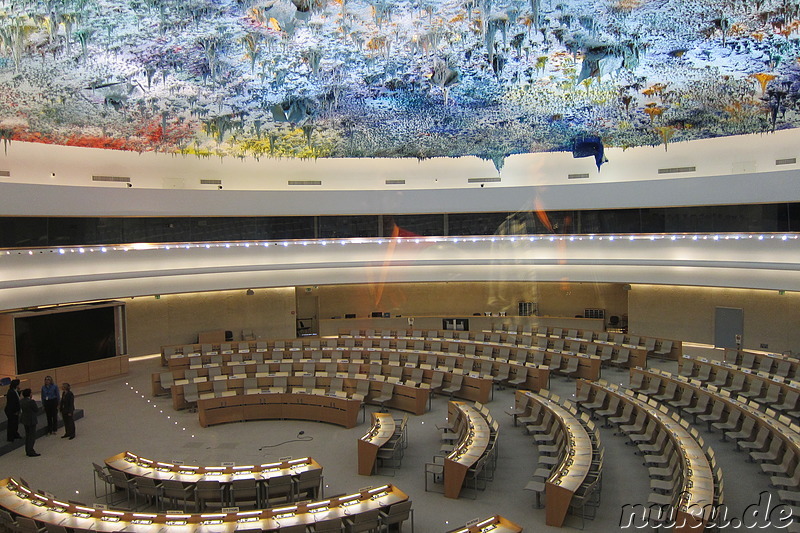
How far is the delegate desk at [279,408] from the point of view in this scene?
13.7 meters

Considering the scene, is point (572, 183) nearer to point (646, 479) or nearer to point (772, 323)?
point (772, 323)

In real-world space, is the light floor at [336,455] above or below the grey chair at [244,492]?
below

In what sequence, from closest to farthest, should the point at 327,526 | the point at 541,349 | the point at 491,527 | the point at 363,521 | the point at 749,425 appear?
1. the point at 491,527
2. the point at 327,526
3. the point at 363,521
4. the point at 749,425
5. the point at 541,349

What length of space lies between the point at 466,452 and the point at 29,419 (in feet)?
28.0

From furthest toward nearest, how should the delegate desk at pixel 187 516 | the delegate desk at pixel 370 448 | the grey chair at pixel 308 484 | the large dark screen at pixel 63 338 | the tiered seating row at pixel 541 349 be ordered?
the tiered seating row at pixel 541 349
the large dark screen at pixel 63 338
the delegate desk at pixel 370 448
the grey chair at pixel 308 484
the delegate desk at pixel 187 516

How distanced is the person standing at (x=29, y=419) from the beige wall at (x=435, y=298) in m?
13.1

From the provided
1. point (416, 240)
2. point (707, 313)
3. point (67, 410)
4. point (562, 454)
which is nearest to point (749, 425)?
point (562, 454)

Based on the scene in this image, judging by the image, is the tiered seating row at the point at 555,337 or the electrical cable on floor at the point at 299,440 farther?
the tiered seating row at the point at 555,337

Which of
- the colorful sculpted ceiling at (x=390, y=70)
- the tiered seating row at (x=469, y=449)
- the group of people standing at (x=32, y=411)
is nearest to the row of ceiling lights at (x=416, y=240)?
the colorful sculpted ceiling at (x=390, y=70)

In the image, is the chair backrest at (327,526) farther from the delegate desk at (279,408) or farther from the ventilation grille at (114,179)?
the ventilation grille at (114,179)

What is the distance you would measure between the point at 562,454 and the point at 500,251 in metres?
13.1

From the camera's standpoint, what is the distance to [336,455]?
1205 centimetres

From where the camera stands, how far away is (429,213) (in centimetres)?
2281

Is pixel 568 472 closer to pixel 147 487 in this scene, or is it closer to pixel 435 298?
pixel 147 487
